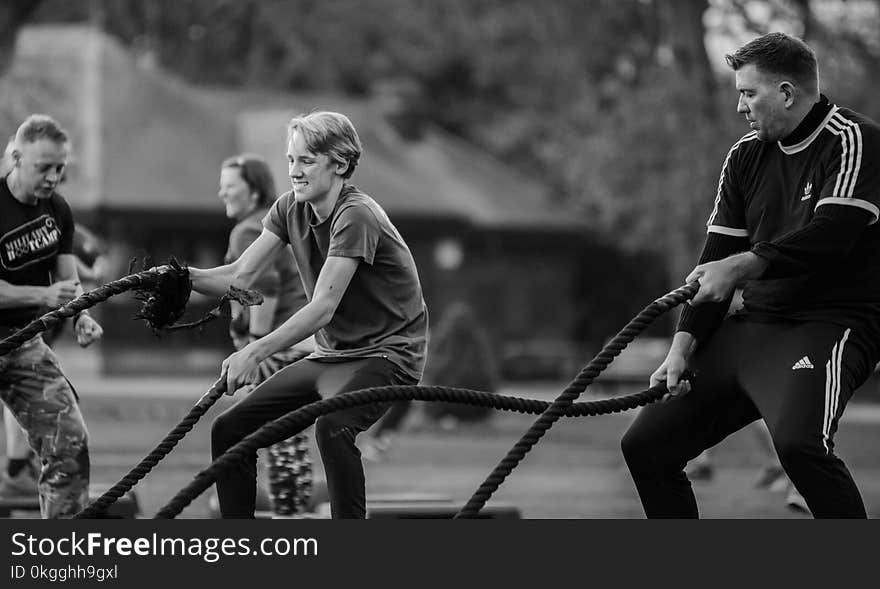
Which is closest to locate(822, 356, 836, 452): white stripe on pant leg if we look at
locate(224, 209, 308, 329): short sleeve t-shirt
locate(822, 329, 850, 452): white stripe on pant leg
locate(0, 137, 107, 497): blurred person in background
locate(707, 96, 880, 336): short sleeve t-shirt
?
locate(822, 329, 850, 452): white stripe on pant leg

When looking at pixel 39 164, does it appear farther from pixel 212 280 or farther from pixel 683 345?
pixel 683 345

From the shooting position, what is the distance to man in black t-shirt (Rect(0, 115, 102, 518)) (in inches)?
269

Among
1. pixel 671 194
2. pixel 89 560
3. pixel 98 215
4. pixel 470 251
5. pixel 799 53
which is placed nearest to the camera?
pixel 89 560

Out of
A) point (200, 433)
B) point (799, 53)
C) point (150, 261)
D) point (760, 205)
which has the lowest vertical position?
point (200, 433)

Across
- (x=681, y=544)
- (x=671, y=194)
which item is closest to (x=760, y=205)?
(x=681, y=544)

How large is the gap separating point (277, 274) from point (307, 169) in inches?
102

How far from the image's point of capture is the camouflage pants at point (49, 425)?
22.6 ft

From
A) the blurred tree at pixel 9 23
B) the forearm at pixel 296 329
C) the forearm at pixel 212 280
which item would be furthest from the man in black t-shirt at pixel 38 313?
the blurred tree at pixel 9 23

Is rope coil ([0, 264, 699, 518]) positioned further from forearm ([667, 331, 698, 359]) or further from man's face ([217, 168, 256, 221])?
man's face ([217, 168, 256, 221])

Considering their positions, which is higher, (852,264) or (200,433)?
(852,264)

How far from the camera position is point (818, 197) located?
5480mm

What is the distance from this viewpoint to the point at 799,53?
18.2 ft

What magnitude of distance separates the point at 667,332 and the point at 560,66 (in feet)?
25.9

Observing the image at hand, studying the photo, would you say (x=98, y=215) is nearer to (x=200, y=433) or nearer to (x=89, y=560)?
(x=200, y=433)
